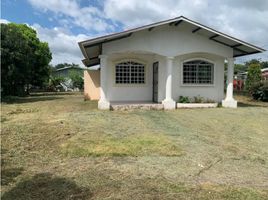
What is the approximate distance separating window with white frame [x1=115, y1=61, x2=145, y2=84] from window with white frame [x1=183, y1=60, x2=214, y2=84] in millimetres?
2203

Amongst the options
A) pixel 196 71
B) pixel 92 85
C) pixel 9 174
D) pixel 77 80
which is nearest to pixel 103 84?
pixel 196 71

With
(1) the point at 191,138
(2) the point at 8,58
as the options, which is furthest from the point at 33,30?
(1) the point at 191,138

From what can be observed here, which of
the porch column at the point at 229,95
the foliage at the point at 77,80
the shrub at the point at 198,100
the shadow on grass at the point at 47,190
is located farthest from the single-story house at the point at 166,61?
the foliage at the point at 77,80

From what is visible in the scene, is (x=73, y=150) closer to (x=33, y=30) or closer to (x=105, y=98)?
(x=105, y=98)

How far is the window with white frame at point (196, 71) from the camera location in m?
16.8

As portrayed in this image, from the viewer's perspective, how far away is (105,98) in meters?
14.8

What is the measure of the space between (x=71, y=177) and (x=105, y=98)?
31.6ft

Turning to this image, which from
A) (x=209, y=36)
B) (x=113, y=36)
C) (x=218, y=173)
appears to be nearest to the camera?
(x=218, y=173)

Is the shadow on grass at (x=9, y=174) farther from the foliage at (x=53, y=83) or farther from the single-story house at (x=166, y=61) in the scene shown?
the foliage at (x=53, y=83)

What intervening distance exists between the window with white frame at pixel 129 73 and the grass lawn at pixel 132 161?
6.79 meters

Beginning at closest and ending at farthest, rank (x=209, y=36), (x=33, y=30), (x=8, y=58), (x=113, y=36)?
(x=113, y=36) < (x=209, y=36) < (x=8, y=58) < (x=33, y=30)

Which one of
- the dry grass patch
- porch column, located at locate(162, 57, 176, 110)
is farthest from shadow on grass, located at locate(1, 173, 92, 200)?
porch column, located at locate(162, 57, 176, 110)

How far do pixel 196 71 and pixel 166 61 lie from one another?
1.97m

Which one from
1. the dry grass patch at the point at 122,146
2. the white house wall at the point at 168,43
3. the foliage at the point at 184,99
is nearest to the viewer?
the dry grass patch at the point at 122,146
